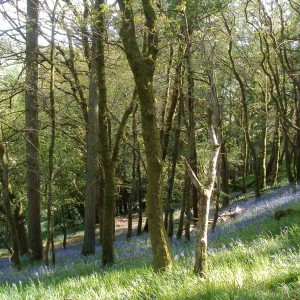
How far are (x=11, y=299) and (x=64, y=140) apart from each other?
50.4 feet

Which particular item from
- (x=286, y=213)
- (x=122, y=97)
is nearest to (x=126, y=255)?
(x=286, y=213)

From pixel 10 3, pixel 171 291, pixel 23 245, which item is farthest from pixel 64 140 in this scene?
pixel 171 291

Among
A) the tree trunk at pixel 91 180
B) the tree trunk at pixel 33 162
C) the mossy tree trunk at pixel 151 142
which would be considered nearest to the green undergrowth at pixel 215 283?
the mossy tree trunk at pixel 151 142

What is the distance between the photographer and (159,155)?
5168mm

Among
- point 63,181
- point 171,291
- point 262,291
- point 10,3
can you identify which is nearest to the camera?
point 262,291

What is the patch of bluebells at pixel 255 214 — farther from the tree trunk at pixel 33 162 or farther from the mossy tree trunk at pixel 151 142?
the tree trunk at pixel 33 162

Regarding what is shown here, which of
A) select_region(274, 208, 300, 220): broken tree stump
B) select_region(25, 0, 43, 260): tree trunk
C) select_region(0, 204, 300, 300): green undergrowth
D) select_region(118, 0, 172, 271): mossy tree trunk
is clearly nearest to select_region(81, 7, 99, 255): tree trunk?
select_region(25, 0, 43, 260): tree trunk

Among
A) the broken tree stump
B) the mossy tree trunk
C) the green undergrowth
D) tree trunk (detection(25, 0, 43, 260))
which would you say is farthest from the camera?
tree trunk (detection(25, 0, 43, 260))

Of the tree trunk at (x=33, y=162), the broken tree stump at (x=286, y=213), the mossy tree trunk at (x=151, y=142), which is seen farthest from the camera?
the tree trunk at (x=33, y=162)

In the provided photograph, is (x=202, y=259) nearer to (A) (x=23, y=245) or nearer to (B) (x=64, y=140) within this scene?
(A) (x=23, y=245)

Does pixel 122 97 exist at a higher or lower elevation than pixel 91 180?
higher

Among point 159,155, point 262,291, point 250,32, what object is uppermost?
point 250,32

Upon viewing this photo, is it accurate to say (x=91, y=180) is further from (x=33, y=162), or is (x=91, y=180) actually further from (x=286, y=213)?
(x=286, y=213)

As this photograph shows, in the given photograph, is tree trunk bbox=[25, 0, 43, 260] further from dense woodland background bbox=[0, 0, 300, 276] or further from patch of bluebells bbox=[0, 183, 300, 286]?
patch of bluebells bbox=[0, 183, 300, 286]
